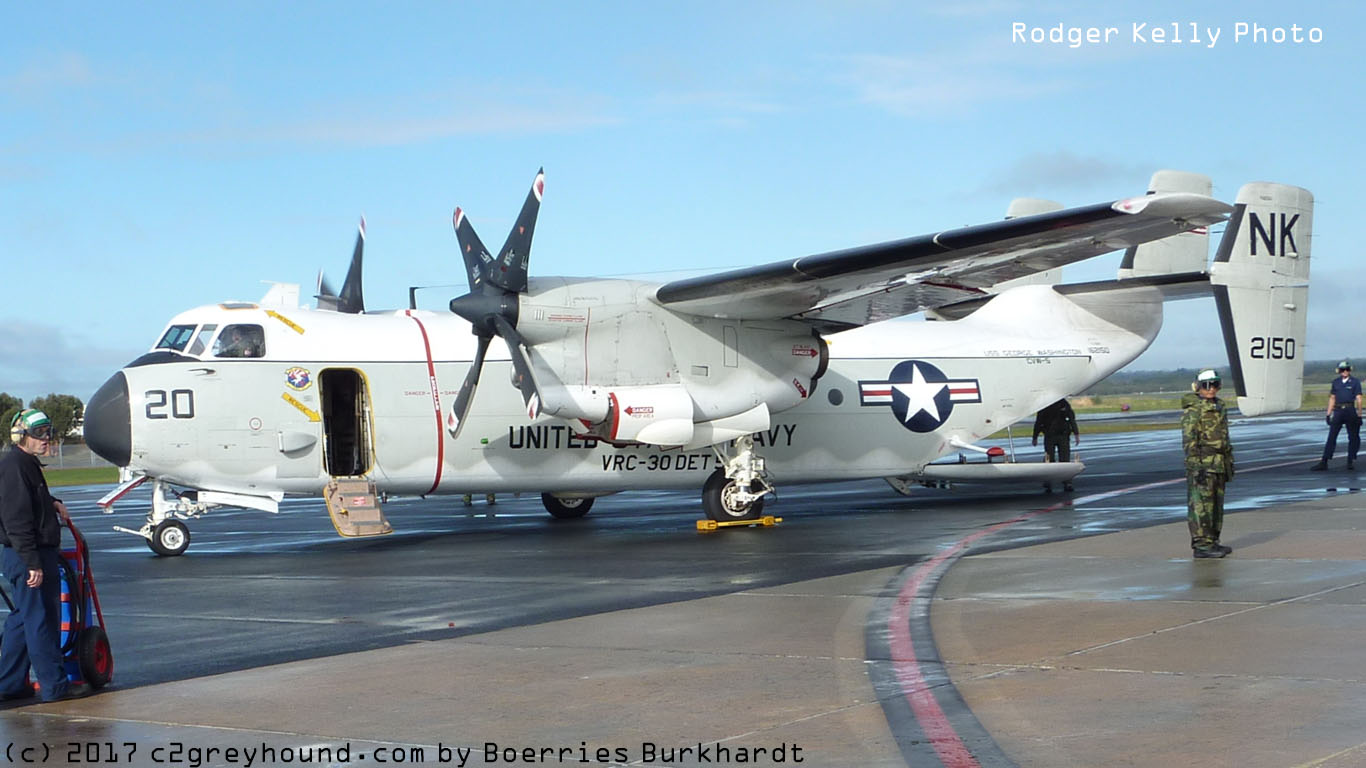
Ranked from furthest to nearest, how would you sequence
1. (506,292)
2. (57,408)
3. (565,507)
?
1. (57,408)
2. (565,507)
3. (506,292)

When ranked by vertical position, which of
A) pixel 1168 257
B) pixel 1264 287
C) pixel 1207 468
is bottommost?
pixel 1207 468

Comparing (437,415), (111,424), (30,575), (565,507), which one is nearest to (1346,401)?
(565,507)

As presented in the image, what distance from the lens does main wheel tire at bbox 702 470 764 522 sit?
19406 millimetres

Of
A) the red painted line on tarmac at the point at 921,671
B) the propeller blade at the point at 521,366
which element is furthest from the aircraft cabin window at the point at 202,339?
the red painted line on tarmac at the point at 921,671

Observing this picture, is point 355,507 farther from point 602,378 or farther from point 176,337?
point 602,378

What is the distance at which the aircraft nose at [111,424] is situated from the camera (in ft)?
57.8

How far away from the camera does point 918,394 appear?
71.6 ft

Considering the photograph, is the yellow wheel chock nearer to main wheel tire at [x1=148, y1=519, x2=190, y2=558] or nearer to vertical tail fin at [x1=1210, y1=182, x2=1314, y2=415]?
main wheel tire at [x1=148, y1=519, x2=190, y2=558]

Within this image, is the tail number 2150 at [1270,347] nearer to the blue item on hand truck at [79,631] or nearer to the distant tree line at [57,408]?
the blue item on hand truck at [79,631]

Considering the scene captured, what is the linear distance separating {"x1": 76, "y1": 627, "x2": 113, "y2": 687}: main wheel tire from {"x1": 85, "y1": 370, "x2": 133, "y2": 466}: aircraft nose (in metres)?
10.0

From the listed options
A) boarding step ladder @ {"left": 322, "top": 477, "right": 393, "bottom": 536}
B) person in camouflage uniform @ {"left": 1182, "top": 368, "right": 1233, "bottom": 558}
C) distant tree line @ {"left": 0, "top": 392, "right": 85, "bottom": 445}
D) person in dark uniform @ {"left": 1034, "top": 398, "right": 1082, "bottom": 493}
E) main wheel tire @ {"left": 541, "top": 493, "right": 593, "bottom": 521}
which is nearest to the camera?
person in camouflage uniform @ {"left": 1182, "top": 368, "right": 1233, "bottom": 558}

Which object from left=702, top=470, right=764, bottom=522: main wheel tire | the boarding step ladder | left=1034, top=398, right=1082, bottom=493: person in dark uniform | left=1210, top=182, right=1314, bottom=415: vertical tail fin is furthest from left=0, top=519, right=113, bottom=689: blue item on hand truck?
left=1034, top=398, right=1082, bottom=493: person in dark uniform

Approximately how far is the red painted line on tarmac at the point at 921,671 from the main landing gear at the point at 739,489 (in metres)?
4.25

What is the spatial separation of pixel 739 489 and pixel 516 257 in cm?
475
